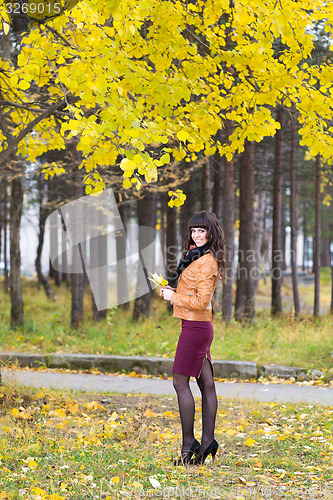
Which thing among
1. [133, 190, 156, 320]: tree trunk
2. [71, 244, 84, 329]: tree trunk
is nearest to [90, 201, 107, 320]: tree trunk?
[133, 190, 156, 320]: tree trunk

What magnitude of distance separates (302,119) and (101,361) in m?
5.43

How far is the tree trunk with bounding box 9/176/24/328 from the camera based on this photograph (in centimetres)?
1189

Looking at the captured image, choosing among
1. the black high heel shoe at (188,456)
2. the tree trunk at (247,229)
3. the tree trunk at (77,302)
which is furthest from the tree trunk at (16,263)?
the black high heel shoe at (188,456)

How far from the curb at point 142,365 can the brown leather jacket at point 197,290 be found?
4483 millimetres

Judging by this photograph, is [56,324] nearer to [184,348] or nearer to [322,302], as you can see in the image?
[184,348]

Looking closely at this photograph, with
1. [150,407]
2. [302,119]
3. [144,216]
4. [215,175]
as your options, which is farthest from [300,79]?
[215,175]

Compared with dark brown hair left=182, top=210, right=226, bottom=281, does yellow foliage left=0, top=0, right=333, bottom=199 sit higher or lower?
higher

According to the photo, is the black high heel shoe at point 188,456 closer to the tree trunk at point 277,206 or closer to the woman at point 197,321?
the woman at point 197,321

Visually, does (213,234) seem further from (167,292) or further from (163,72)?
(163,72)

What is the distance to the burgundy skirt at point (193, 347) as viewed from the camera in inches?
171

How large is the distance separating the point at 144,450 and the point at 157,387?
10.1ft

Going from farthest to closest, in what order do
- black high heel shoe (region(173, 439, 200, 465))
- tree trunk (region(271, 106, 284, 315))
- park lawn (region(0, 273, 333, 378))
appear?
tree trunk (region(271, 106, 284, 315)), park lawn (region(0, 273, 333, 378)), black high heel shoe (region(173, 439, 200, 465))

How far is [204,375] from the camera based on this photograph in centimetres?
450

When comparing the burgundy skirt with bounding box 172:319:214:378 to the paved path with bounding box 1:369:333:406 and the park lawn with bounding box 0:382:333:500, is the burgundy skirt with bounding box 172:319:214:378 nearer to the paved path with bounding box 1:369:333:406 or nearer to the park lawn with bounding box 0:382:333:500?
the park lawn with bounding box 0:382:333:500
